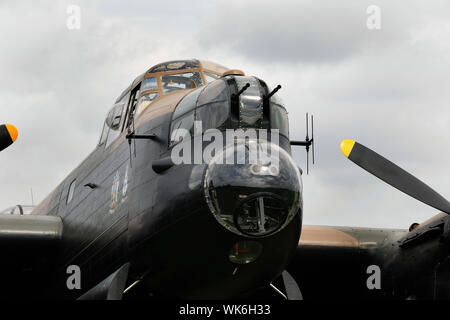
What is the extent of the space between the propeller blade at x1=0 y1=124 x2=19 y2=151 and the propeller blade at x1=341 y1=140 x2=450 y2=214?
516 centimetres

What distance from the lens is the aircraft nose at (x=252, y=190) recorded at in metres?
8.12

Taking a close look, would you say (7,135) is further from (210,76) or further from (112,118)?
(210,76)

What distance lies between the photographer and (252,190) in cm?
809

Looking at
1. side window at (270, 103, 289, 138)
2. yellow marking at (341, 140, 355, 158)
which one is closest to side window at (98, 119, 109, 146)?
side window at (270, 103, 289, 138)

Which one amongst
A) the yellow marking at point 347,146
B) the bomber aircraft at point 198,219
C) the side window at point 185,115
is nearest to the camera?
the bomber aircraft at point 198,219

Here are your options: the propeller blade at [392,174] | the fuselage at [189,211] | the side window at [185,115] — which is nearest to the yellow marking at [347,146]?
the propeller blade at [392,174]

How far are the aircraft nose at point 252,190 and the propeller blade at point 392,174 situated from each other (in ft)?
10.6

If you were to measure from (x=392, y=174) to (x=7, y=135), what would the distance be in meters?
6.14

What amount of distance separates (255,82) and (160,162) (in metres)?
1.64

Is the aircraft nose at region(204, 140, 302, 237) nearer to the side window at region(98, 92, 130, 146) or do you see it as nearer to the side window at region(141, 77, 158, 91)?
the side window at region(141, 77, 158, 91)

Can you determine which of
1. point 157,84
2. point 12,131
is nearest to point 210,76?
point 157,84

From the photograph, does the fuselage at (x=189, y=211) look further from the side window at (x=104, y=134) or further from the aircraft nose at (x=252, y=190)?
the side window at (x=104, y=134)

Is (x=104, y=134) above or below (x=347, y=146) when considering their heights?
above
